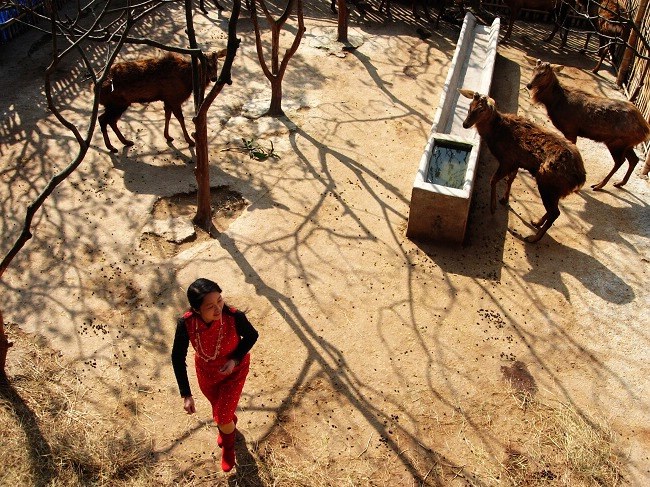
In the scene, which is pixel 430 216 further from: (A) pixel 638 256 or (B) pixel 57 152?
(B) pixel 57 152

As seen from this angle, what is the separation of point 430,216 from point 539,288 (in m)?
1.31

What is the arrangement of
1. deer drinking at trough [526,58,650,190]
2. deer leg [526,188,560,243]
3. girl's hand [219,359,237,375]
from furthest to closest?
deer drinking at trough [526,58,650,190], deer leg [526,188,560,243], girl's hand [219,359,237,375]

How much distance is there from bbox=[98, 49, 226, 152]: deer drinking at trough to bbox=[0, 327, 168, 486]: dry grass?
3.54 meters

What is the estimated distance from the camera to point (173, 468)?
4.34m

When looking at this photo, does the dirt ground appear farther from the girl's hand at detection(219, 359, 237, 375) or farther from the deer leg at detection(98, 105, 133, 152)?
the girl's hand at detection(219, 359, 237, 375)

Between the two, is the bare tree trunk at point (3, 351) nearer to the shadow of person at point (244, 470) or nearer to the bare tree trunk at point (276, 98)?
the shadow of person at point (244, 470)

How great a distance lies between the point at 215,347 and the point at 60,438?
169 centimetres

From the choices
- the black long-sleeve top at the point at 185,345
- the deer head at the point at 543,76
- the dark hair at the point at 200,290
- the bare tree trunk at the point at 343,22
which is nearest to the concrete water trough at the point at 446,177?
the deer head at the point at 543,76

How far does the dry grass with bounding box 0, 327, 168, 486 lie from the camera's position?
423cm

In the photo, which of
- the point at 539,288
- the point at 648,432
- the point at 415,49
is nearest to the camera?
the point at 648,432

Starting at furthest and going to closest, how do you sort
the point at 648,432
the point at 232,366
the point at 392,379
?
the point at 392,379 < the point at 648,432 < the point at 232,366

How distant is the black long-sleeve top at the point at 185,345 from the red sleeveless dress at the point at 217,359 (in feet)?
0.09

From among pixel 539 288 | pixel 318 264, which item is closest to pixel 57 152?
pixel 318 264

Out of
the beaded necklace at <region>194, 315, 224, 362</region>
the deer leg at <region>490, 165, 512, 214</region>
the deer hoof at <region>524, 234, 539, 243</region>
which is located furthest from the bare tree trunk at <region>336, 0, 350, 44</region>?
the beaded necklace at <region>194, 315, 224, 362</region>
